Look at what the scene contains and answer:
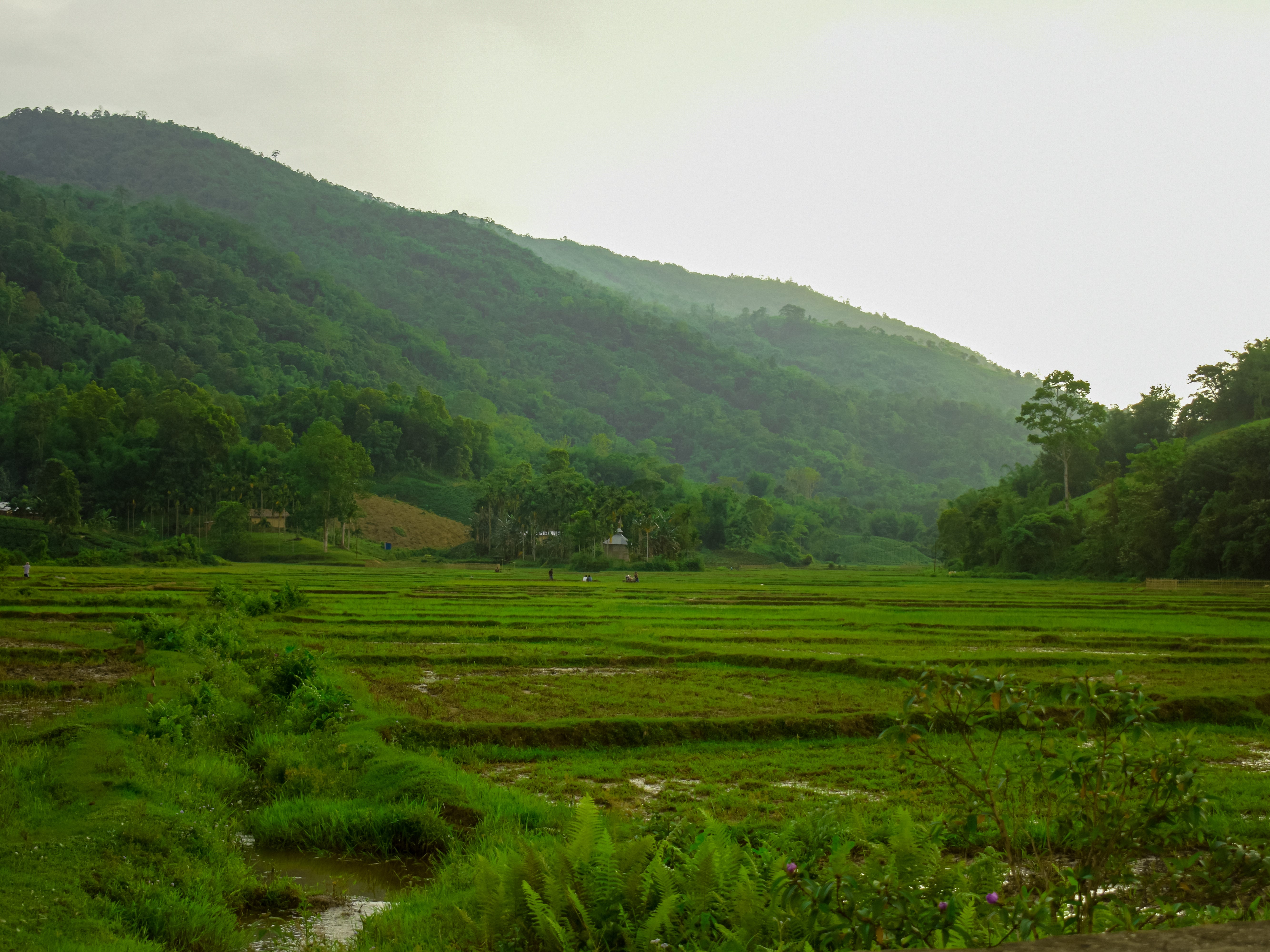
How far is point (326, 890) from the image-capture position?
872 cm

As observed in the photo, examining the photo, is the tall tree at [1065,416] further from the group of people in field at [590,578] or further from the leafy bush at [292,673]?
the leafy bush at [292,673]

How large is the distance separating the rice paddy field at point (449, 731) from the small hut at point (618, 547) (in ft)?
271

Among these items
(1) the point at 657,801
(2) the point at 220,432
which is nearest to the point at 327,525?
(2) the point at 220,432

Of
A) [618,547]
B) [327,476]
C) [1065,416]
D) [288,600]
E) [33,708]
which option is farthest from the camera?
[618,547]

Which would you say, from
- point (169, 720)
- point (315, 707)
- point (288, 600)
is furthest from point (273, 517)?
point (169, 720)

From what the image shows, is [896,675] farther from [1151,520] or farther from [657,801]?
[1151,520]

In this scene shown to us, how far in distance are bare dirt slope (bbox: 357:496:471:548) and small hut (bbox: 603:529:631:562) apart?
2459 cm

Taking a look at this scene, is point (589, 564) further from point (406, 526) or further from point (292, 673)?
point (292, 673)

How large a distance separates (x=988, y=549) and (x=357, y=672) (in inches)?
3276

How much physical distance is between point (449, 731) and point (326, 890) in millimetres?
5516

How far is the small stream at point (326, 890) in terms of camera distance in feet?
24.2

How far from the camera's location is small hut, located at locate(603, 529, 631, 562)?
390ft

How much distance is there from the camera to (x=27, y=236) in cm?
18712

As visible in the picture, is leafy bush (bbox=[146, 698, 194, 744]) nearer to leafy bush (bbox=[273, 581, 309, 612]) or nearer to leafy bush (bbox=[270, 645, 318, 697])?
leafy bush (bbox=[270, 645, 318, 697])
